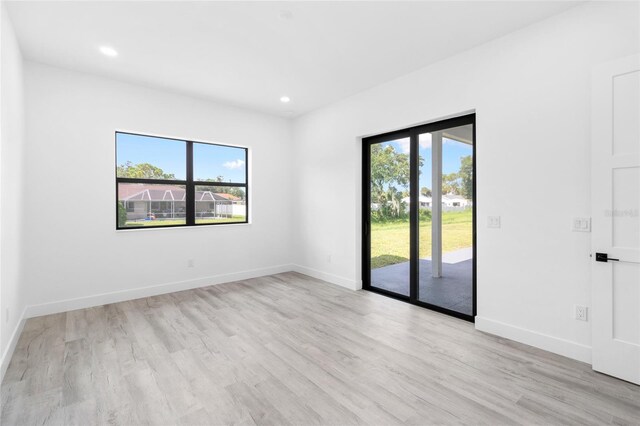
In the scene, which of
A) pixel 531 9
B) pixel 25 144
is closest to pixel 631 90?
pixel 531 9

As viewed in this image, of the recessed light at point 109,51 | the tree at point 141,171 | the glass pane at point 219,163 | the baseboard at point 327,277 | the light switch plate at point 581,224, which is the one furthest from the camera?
the glass pane at point 219,163

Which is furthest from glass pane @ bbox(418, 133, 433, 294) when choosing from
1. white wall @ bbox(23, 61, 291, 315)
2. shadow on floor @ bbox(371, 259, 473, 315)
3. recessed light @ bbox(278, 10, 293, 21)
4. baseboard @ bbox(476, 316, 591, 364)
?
white wall @ bbox(23, 61, 291, 315)

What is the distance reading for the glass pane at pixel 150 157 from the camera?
412cm

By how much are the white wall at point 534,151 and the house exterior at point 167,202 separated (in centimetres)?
321

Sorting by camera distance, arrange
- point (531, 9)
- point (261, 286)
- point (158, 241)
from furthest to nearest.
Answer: point (261, 286) → point (158, 241) → point (531, 9)

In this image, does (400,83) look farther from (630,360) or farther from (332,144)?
(630,360)

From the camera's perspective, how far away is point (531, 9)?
250 centimetres

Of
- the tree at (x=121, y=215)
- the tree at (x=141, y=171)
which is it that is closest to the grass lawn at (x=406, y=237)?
the tree at (x=141, y=171)

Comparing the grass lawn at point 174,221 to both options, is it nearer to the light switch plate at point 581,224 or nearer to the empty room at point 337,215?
the empty room at point 337,215

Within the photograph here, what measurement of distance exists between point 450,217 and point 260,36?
2984mm

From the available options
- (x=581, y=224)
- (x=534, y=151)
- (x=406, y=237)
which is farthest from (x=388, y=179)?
(x=581, y=224)

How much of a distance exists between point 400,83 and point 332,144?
4.66ft

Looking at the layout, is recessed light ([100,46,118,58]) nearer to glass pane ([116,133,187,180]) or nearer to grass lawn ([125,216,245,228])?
glass pane ([116,133,187,180])

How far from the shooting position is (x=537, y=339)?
268 cm
